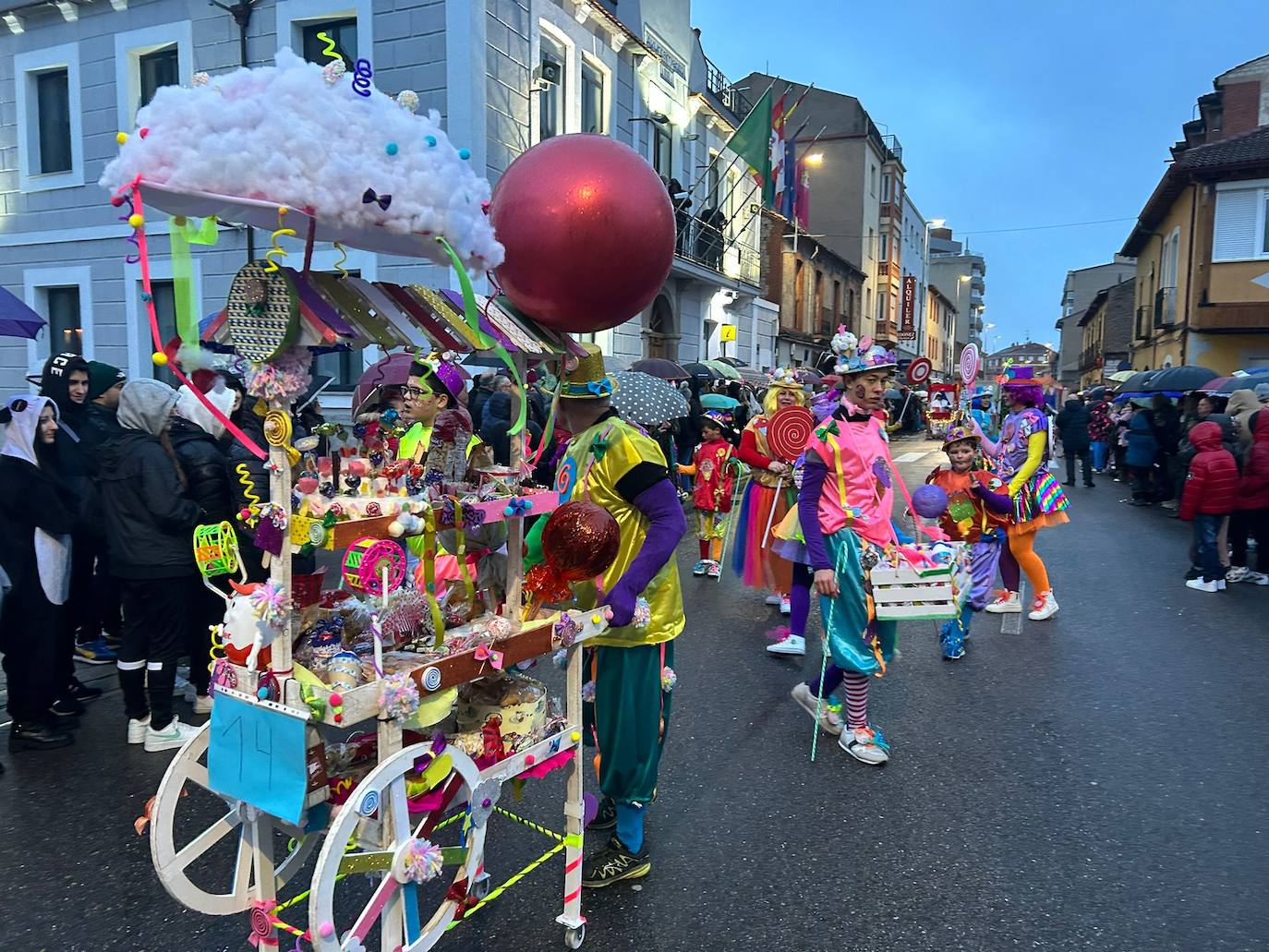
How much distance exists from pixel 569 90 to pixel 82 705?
12.3m

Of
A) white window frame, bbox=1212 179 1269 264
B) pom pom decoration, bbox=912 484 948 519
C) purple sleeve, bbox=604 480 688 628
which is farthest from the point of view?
white window frame, bbox=1212 179 1269 264

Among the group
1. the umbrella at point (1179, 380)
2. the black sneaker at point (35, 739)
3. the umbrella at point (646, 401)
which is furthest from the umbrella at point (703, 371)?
the black sneaker at point (35, 739)

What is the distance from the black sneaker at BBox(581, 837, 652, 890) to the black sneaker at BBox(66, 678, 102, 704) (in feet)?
11.5

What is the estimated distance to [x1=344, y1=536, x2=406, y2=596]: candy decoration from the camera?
233cm

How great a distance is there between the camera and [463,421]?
284 centimetres

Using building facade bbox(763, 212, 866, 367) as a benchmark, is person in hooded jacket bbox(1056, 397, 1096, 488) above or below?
below

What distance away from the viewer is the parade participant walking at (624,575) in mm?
3131

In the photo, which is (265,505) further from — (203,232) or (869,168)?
(869,168)

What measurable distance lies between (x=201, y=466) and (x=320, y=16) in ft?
34.1

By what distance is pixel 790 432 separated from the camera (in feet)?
21.7

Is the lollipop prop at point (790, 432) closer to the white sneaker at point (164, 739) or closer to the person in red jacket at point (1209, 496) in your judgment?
the person in red jacket at point (1209, 496)

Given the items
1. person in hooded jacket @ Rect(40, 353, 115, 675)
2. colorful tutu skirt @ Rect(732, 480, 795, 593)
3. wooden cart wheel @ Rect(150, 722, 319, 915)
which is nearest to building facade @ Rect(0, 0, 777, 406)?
person in hooded jacket @ Rect(40, 353, 115, 675)

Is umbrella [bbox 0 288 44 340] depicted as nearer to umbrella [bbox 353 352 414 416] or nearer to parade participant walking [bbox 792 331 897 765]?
umbrella [bbox 353 352 414 416]

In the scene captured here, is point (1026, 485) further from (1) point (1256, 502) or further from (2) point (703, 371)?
(2) point (703, 371)
